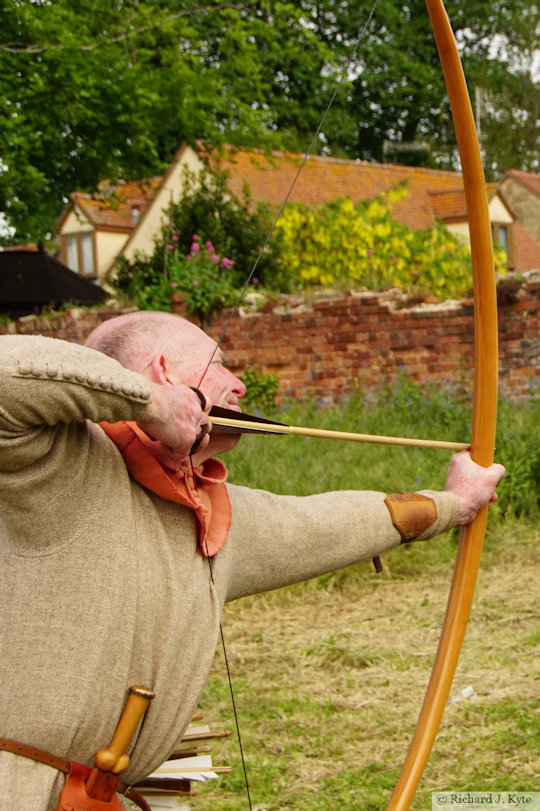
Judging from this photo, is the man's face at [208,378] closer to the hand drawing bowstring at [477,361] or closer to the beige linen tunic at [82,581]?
the beige linen tunic at [82,581]

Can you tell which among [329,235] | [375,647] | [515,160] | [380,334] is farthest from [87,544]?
[515,160]

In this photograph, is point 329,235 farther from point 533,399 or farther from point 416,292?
point 533,399

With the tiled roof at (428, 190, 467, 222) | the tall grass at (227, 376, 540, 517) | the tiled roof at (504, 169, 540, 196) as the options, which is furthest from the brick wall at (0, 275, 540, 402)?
the tiled roof at (504, 169, 540, 196)

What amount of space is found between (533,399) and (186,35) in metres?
4.03

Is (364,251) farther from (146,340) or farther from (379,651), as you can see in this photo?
(146,340)

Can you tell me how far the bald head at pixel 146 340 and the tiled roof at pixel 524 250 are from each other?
23.4 m

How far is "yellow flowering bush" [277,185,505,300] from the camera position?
9.27 metres

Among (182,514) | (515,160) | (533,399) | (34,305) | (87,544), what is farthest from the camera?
(515,160)

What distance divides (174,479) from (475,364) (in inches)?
36.9

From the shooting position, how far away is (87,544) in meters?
1.55

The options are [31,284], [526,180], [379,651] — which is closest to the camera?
[379,651]

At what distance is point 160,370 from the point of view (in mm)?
1704

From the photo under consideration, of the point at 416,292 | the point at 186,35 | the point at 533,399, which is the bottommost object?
the point at 533,399

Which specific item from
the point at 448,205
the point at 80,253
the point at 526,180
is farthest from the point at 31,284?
the point at 526,180
